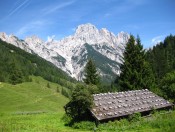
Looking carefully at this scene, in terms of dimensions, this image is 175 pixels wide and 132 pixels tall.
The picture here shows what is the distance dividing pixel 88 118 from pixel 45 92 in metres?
123

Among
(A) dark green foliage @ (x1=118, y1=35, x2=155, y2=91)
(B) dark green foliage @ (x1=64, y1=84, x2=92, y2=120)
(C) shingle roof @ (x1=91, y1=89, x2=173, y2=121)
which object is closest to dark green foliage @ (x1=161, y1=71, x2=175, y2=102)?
(A) dark green foliage @ (x1=118, y1=35, x2=155, y2=91)

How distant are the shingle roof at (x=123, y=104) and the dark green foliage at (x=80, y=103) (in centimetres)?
144

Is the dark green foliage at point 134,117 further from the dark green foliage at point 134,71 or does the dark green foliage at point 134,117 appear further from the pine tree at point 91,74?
the pine tree at point 91,74

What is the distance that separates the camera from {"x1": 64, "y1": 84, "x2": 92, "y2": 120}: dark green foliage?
3872cm

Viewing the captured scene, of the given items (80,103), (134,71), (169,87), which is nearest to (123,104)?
(80,103)

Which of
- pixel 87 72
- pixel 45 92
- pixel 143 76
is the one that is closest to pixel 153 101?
pixel 143 76

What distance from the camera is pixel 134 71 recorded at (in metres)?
63.1

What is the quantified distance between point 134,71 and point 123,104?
22.5 metres

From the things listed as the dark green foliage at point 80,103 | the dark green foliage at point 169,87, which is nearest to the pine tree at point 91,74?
the dark green foliage at point 169,87

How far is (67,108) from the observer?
42438 millimetres

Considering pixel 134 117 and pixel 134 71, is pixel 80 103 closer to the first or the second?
pixel 134 117

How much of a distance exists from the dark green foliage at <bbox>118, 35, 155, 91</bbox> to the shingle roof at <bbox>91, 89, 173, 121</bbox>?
14.8m

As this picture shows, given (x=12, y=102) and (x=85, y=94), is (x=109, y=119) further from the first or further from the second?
(x=12, y=102)

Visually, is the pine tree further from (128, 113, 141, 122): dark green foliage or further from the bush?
the bush
